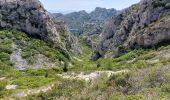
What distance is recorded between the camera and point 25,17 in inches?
4592

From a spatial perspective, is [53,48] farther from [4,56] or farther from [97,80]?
[97,80]

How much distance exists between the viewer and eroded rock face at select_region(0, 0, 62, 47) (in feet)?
382

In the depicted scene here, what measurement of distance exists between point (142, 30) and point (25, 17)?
39479 mm

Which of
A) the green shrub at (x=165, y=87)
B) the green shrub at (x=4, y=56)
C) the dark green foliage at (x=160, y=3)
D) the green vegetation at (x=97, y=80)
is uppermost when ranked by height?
the dark green foliage at (x=160, y=3)

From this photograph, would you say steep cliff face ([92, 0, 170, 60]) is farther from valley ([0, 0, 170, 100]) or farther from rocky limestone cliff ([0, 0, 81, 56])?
rocky limestone cliff ([0, 0, 81, 56])

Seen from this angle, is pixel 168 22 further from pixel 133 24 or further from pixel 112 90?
pixel 112 90

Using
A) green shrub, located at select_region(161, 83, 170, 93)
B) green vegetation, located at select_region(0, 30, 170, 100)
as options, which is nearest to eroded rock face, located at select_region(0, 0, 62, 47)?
green vegetation, located at select_region(0, 30, 170, 100)

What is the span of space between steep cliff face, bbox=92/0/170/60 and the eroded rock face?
83.4 ft

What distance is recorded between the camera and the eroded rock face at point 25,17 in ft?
382

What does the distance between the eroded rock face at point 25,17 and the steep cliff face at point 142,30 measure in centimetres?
2541

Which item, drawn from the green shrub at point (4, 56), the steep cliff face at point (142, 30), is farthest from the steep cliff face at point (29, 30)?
the steep cliff face at point (142, 30)

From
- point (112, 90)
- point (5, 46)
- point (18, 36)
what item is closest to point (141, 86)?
point (112, 90)

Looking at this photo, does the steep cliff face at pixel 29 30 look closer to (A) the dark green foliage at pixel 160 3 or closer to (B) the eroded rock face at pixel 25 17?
(B) the eroded rock face at pixel 25 17

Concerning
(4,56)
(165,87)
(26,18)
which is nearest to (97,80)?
(165,87)
